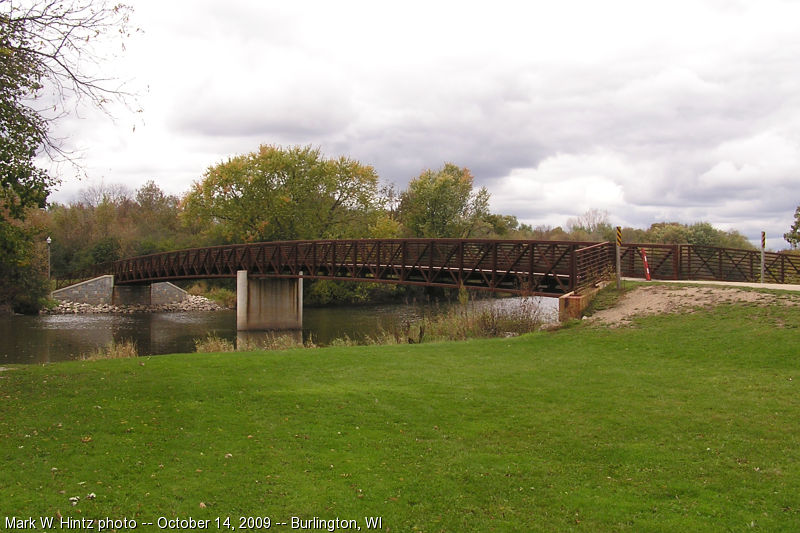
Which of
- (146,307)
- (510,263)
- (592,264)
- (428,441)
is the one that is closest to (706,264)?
(592,264)

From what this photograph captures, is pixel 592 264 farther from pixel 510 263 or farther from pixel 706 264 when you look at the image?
pixel 706 264

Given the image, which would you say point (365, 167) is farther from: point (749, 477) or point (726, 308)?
point (749, 477)

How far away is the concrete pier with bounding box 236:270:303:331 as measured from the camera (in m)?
40.6

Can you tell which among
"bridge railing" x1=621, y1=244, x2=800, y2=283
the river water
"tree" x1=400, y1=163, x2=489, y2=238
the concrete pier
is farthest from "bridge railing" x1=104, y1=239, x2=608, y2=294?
"tree" x1=400, y1=163, x2=489, y2=238

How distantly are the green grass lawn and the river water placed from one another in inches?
656

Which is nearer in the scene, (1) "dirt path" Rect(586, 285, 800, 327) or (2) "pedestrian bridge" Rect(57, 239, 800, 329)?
(1) "dirt path" Rect(586, 285, 800, 327)

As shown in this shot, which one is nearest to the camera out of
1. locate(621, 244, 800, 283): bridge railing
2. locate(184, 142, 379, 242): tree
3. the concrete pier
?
locate(621, 244, 800, 283): bridge railing

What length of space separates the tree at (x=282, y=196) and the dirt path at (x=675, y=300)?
37.1m

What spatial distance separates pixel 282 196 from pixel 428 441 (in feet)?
155

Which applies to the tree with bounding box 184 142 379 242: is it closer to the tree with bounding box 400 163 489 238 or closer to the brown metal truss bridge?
the tree with bounding box 400 163 489 238

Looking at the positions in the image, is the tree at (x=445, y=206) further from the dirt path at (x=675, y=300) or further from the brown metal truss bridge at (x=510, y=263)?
the dirt path at (x=675, y=300)

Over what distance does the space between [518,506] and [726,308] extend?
12.4 m

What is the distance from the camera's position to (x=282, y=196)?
53.1 metres

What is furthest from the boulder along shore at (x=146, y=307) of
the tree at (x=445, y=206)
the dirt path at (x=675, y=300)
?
the dirt path at (x=675, y=300)
